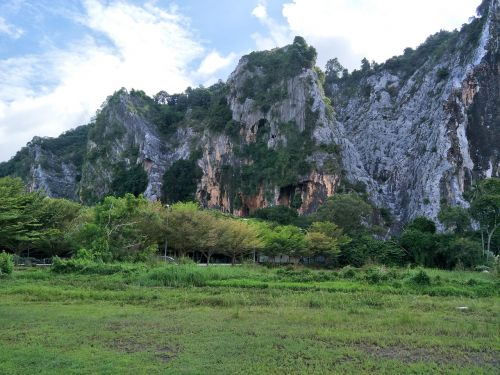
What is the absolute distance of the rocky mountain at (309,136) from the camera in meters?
77.6

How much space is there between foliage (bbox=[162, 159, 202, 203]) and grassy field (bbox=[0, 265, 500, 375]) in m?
72.4

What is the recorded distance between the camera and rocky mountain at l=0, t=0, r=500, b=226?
77.6 m

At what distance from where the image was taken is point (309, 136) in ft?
282

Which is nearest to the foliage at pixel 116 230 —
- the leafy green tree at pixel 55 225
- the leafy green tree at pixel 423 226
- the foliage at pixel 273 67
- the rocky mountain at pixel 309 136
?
the leafy green tree at pixel 55 225

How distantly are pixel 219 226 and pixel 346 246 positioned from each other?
15539mm

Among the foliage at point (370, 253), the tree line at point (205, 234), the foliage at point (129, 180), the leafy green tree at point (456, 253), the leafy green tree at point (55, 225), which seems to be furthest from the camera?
the foliage at point (129, 180)

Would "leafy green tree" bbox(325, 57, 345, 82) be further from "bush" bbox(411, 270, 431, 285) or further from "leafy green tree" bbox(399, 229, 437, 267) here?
"bush" bbox(411, 270, 431, 285)

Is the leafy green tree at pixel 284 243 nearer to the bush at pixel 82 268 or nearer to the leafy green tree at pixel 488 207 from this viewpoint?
the leafy green tree at pixel 488 207

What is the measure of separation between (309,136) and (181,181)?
90.9 ft

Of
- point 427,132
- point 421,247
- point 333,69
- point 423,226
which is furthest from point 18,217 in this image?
point 333,69

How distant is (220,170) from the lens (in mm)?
95500

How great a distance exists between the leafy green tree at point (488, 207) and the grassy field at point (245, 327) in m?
25.3

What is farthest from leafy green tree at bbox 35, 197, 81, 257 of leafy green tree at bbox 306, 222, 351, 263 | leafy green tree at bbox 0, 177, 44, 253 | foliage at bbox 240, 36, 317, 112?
foliage at bbox 240, 36, 317, 112

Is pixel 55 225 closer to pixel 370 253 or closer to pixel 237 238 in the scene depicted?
pixel 237 238
